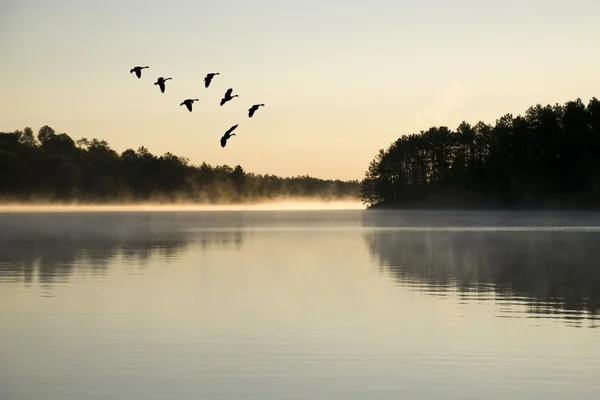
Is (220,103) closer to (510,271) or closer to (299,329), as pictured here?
(299,329)

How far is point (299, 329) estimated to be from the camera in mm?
26406

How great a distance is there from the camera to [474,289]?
36.5 metres

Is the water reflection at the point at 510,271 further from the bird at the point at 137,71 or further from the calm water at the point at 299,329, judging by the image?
the bird at the point at 137,71

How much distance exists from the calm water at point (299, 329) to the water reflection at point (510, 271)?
0.15 m

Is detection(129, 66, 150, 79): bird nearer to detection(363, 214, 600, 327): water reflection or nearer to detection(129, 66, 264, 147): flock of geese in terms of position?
detection(129, 66, 264, 147): flock of geese

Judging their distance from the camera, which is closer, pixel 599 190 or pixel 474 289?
pixel 474 289

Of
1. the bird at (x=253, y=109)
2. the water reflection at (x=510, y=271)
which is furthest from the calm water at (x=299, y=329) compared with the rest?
the bird at (x=253, y=109)

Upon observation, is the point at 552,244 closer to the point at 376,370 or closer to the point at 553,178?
the point at 376,370

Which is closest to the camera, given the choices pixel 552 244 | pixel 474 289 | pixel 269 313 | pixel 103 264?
pixel 269 313

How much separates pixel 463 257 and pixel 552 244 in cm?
1505

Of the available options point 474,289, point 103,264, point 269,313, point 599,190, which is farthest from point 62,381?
point 599,190

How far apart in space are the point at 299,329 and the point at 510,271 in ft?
67.9

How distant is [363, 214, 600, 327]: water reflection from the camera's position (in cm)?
3170

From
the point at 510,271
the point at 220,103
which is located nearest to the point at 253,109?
the point at 220,103
